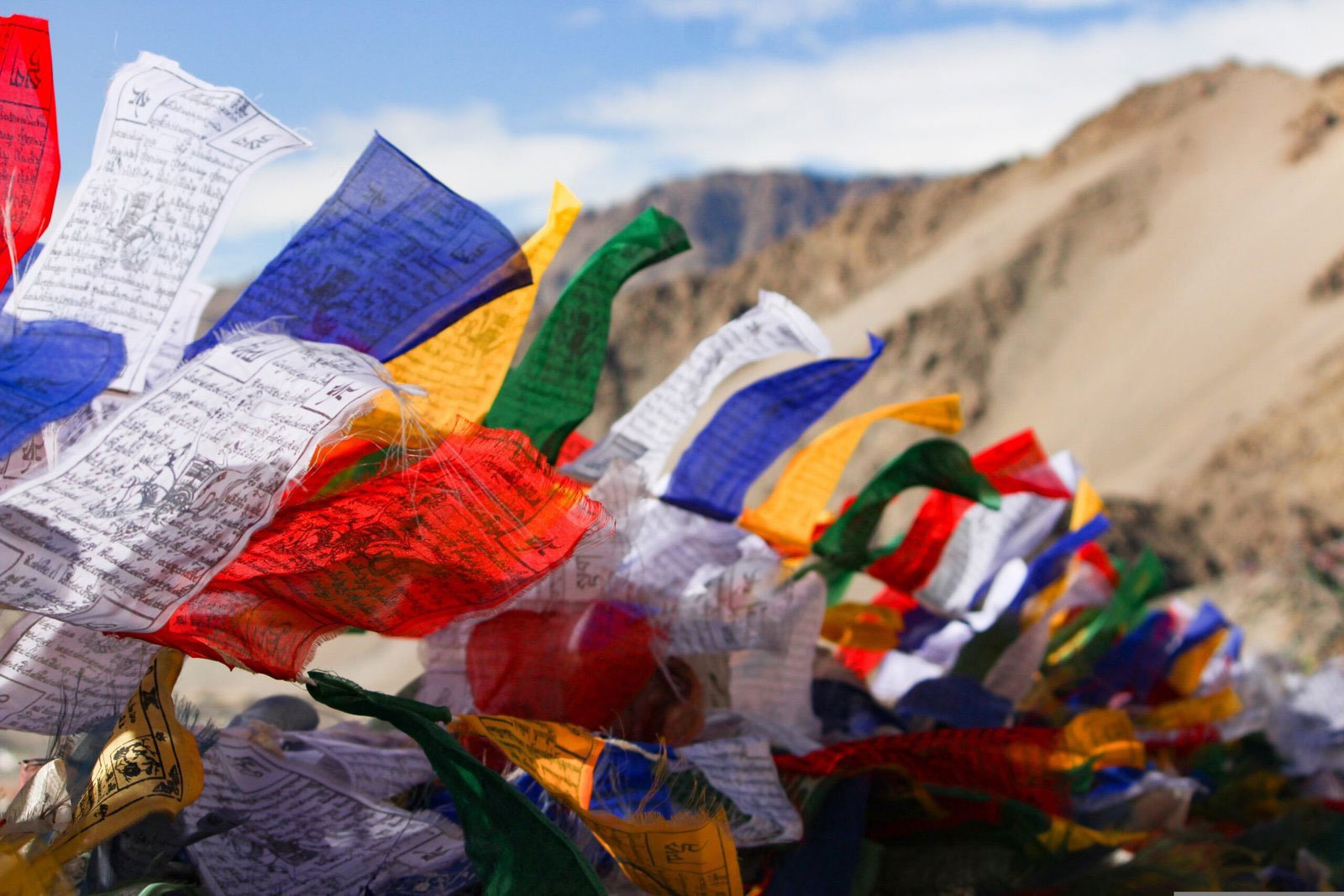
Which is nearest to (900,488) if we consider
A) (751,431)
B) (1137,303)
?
(751,431)

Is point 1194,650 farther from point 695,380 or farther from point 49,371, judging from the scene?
point 49,371

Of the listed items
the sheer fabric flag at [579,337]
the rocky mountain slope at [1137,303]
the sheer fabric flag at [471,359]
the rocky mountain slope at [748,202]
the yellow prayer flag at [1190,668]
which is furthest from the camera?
the rocky mountain slope at [748,202]

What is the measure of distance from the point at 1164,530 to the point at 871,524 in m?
6.62

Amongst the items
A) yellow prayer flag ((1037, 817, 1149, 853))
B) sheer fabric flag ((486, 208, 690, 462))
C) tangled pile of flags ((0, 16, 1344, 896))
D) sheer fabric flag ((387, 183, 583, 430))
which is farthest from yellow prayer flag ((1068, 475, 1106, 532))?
sheer fabric flag ((387, 183, 583, 430))

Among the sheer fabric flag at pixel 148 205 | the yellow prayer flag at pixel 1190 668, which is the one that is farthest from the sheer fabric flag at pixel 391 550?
the yellow prayer flag at pixel 1190 668

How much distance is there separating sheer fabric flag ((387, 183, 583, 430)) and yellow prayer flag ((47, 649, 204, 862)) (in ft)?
1.22

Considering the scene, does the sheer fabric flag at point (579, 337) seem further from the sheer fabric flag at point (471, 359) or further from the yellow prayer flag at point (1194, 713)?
the yellow prayer flag at point (1194, 713)

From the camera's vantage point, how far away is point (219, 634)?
872mm

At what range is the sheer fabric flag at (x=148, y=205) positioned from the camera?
95 centimetres

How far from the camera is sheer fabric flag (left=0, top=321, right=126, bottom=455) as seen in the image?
86cm

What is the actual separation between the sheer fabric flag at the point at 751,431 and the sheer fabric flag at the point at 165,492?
630mm

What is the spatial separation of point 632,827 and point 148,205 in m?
0.64

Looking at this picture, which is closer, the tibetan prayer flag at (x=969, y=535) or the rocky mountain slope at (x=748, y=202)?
the tibetan prayer flag at (x=969, y=535)

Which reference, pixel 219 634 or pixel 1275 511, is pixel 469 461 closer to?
pixel 219 634
